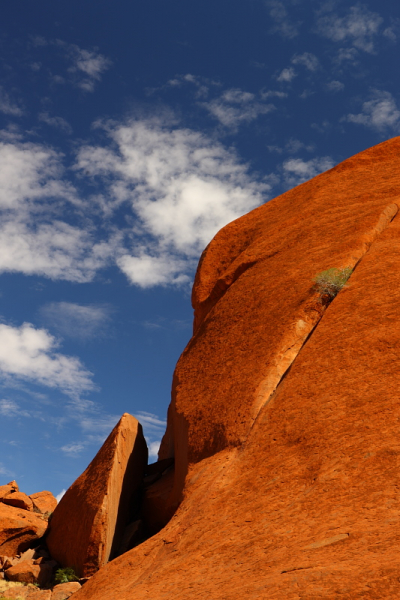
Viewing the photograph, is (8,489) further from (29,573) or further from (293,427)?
(293,427)

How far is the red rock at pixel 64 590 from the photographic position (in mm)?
12766

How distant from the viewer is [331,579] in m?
5.42

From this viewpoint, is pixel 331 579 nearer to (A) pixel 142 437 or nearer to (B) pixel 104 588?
(B) pixel 104 588

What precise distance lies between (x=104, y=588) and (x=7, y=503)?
39.7ft

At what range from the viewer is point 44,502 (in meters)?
23.3

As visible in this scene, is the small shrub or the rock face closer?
the small shrub

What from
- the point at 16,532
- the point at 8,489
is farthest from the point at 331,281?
the point at 8,489

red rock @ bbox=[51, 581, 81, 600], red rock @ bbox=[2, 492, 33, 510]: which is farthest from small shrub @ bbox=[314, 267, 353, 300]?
red rock @ bbox=[2, 492, 33, 510]

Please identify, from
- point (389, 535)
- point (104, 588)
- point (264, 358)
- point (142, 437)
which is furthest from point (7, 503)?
point (389, 535)

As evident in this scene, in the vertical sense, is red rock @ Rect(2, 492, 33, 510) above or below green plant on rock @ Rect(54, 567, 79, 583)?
above

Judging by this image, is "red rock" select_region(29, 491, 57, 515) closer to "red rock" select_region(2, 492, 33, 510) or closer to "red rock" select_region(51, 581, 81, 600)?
"red rock" select_region(2, 492, 33, 510)

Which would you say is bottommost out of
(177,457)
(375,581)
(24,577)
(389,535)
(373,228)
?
(375,581)

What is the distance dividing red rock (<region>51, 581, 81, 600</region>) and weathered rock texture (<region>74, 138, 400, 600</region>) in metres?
3.05

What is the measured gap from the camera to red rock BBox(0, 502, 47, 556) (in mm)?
17078
